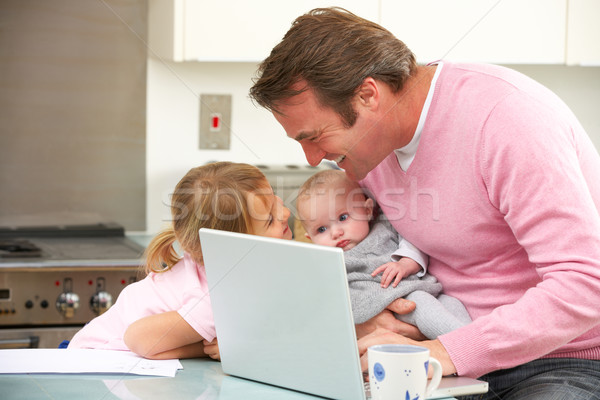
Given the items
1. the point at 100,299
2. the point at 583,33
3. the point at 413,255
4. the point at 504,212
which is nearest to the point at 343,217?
the point at 413,255

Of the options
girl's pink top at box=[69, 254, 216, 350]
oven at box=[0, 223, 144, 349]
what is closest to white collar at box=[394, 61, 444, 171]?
girl's pink top at box=[69, 254, 216, 350]

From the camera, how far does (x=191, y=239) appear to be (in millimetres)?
1179

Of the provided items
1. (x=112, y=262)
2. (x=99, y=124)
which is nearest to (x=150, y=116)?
(x=99, y=124)

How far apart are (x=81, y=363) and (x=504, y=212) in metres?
0.67

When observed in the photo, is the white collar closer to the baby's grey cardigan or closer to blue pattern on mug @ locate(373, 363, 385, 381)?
the baby's grey cardigan

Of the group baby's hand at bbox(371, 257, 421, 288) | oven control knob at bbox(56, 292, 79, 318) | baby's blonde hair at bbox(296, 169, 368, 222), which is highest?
baby's blonde hair at bbox(296, 169, 368, 222)

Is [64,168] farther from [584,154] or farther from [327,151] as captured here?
[584,154]

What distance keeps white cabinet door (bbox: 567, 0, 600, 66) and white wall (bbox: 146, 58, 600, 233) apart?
0.28 m

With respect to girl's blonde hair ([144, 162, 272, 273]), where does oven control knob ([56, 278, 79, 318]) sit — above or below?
below

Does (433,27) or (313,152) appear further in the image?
(433,27)

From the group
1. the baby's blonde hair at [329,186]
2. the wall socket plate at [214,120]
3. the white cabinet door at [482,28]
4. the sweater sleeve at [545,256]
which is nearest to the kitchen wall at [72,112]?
the wall socket plate at [214,120]

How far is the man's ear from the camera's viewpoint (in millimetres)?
1150

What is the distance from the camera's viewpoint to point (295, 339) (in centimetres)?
87

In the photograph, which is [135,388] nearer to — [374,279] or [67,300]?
[374,279]
